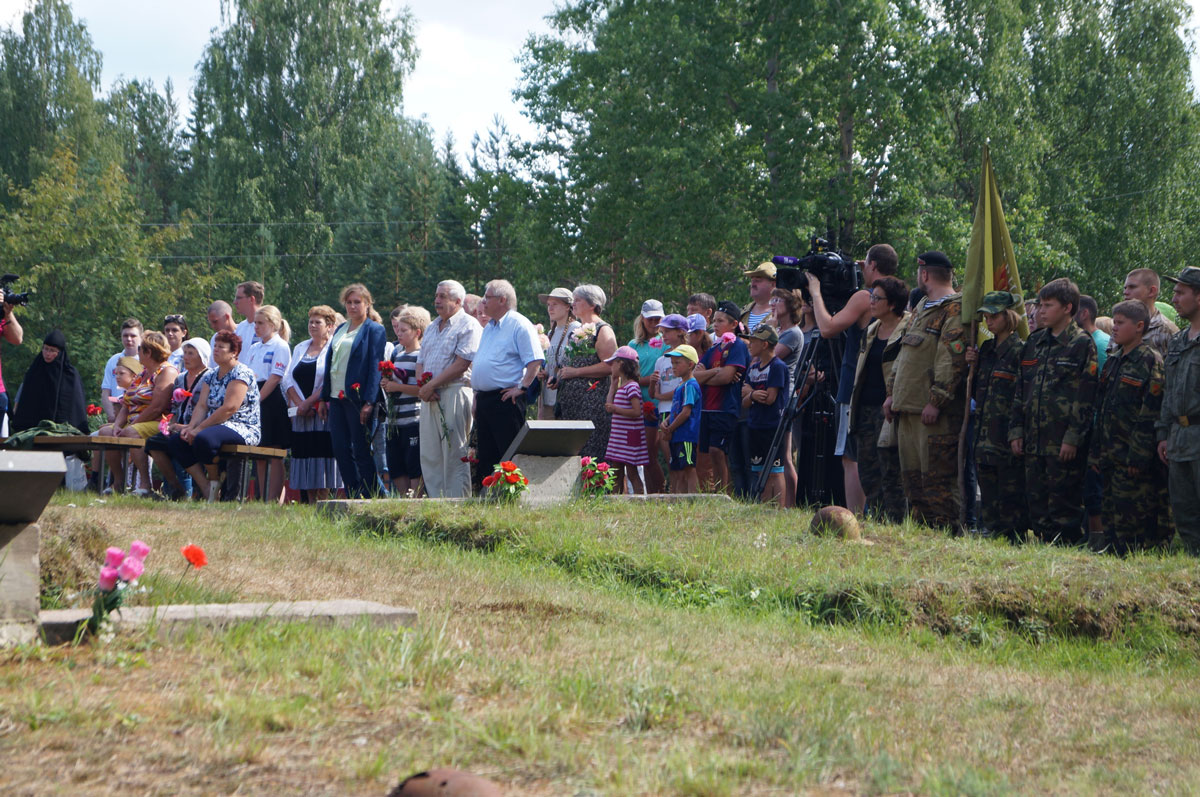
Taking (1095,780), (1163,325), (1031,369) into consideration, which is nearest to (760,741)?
(1095,780)

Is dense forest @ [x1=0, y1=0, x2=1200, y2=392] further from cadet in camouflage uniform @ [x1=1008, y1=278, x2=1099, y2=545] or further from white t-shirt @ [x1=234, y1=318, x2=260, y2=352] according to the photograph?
cadet in camouflage uniform @ [x1=1008, y1=278, x2=1099, y2=545]

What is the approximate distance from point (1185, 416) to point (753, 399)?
3470 mm

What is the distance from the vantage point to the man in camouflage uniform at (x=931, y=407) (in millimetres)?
8219

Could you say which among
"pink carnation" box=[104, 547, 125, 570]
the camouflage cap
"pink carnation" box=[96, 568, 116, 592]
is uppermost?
the camouflage cap

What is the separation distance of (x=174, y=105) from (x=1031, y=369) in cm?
5481

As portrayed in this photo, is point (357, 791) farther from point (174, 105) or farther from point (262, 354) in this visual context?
point (174, 105)

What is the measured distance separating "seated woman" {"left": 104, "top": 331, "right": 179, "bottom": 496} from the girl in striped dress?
4704mm

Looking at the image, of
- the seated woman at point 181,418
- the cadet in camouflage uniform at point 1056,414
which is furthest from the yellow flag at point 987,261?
the seated woman at point 181,418

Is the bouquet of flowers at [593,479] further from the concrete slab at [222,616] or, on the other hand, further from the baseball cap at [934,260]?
the concrete slab at [222,616]

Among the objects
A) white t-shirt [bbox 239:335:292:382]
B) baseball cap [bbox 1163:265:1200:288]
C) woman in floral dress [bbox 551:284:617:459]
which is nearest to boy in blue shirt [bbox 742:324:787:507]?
woman in floral dress [bbox 551:284:617:459]

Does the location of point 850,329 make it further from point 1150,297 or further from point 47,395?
point 47,395

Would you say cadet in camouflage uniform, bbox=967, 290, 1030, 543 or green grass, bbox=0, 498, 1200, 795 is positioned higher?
cadet in camouflage uniform, bbox=967, 290, 1030, 543

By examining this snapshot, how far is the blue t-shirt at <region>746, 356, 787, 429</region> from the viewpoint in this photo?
995 cm

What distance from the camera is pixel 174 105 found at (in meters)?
56.2
